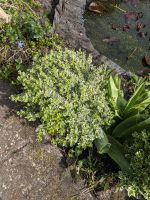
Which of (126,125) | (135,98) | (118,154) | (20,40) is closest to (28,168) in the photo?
(118,154)

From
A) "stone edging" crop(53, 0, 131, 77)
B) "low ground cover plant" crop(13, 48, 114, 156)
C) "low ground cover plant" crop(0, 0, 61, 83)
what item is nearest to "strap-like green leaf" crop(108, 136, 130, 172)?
"low ground cover plant" crop(13, 48, 114, 156)

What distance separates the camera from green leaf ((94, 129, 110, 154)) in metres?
3.17

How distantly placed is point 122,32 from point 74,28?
2.44ft

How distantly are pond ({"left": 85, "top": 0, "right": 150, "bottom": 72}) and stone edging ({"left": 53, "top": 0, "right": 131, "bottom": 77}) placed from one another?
0.23m

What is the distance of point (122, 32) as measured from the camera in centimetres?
498

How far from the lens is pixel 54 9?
461 centimetres

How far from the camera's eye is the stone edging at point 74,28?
4227 millimetres

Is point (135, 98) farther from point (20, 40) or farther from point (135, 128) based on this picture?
point (20, 40)

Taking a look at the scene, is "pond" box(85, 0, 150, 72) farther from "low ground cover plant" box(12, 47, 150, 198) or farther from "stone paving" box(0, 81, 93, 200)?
"stone paving" box(0, 81, 93, 200)

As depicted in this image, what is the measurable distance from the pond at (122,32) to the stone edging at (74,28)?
23 cm

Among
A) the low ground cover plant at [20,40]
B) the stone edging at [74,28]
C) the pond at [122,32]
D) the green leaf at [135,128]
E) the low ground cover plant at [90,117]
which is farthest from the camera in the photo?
the pond at [122,32]

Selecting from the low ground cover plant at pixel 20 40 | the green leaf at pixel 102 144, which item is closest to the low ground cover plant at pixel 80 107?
the green leaf at pixel 102 144

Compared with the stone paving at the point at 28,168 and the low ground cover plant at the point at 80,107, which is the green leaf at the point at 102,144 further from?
the stone paving at the point at 28,168

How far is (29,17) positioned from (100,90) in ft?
4.18
